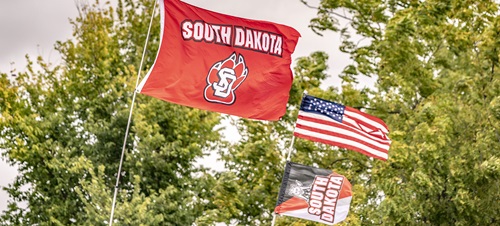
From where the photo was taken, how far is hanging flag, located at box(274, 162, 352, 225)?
17.7 meters

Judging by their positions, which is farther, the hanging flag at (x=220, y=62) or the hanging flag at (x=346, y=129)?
the hanging flag at (x=346, y=129)

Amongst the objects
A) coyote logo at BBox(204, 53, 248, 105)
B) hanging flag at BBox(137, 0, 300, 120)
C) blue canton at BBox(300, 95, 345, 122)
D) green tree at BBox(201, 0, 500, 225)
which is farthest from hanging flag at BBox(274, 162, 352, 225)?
green tree at BBox(201, 0, 500, 225)

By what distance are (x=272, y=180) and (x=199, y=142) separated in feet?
24.1

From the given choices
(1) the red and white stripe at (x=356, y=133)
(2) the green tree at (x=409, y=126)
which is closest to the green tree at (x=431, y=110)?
(2) the green tree at (x=409, y=126)

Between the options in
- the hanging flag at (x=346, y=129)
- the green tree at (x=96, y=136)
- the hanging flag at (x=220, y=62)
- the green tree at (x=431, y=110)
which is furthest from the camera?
the green tree at (x=96, y=136)

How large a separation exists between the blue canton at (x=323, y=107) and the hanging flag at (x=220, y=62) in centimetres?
45

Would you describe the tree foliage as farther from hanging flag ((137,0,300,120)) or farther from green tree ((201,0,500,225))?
hanging flag ((137,0,300,120))

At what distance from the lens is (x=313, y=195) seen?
1773 centimetres

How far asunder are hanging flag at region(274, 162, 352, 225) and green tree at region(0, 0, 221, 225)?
1470cm

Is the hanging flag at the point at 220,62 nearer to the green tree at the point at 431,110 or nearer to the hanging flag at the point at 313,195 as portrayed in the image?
the hanging flag at the point at 313,195

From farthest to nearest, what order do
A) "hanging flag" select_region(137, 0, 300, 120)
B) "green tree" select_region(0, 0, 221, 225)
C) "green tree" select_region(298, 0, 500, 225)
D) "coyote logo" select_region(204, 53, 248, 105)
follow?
"green tree" select_region(0, 0, 221, 225) → "green tree" select_region(298, 0, 500, 225) → "coyote logo" select_region(204, 53, 248, 105) → "hanging flag" select_region(137, 0, 300, 120)

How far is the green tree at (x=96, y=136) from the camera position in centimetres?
3372

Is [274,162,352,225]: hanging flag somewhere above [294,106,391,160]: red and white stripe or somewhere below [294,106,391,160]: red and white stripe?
below

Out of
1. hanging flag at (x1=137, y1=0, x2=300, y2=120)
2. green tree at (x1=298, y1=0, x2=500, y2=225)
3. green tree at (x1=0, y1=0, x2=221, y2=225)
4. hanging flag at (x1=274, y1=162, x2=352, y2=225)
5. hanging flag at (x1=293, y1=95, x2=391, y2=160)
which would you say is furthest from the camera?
green tree at (x1=0, y1=0, x2=221, y2=225)
